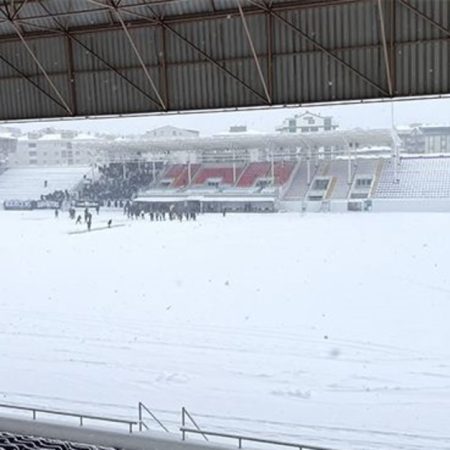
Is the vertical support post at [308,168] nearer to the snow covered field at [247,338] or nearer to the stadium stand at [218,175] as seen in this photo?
the stadium stand at [218,175]

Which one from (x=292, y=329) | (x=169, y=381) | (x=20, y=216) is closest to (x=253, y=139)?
(x=20, y=216)

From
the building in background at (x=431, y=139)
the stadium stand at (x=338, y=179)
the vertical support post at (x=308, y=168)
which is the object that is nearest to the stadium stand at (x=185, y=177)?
the vertical support post at (x=308, y=168)

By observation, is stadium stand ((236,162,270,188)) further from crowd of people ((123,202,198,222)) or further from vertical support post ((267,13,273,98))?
vertical support post ((267,13,273,98))

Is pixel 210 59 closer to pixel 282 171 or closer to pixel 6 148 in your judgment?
pixel 282 171

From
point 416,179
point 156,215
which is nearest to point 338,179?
point 416,179

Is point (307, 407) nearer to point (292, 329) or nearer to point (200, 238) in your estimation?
point (292, 329)

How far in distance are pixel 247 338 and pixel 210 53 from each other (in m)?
5.21

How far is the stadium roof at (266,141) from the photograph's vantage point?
139ft

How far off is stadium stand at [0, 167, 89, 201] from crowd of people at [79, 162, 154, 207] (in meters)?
2.86

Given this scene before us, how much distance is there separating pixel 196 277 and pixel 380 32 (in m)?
10.0

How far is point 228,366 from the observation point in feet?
33.1

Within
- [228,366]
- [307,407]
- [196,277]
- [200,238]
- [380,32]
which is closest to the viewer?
[307,407]

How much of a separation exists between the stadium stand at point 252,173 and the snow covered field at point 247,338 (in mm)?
25862

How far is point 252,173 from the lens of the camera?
166 feet
